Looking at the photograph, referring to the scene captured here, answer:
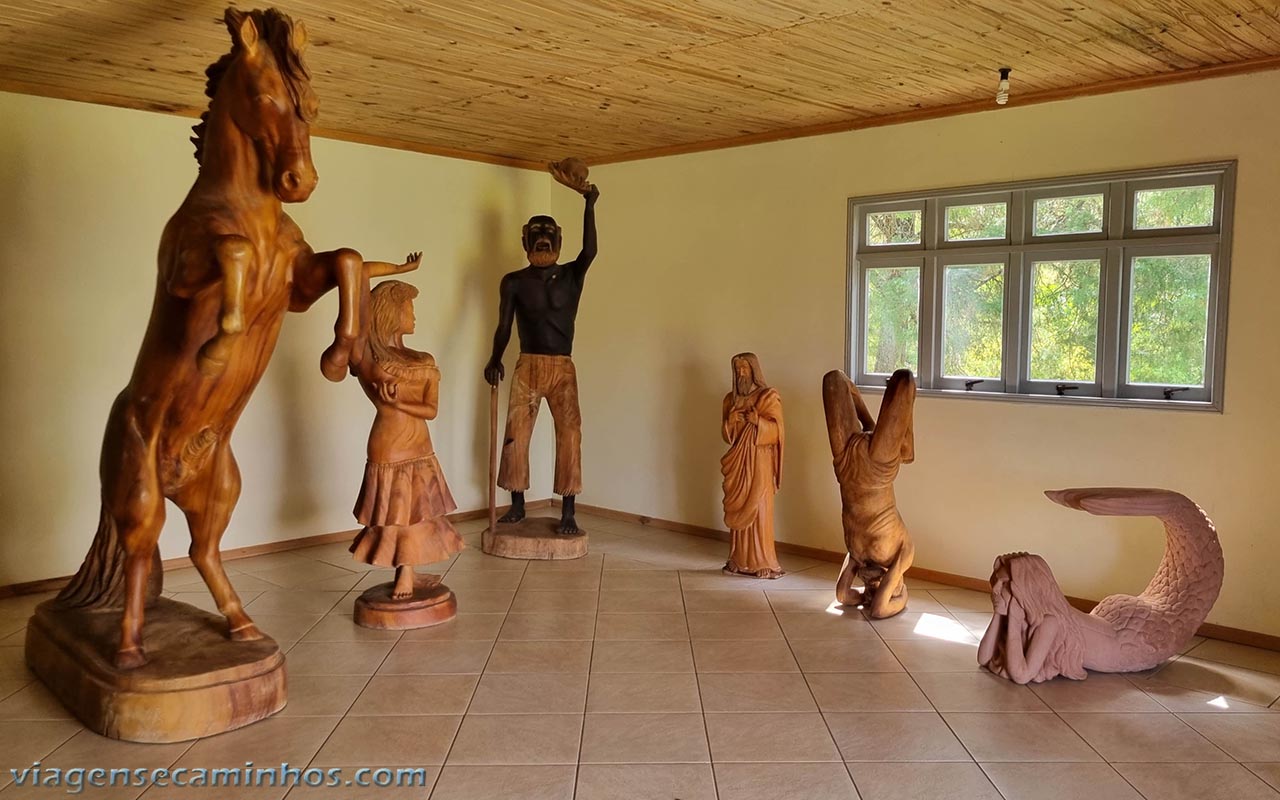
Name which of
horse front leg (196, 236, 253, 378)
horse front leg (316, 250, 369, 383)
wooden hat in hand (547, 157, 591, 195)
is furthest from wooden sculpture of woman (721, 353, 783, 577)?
horse front leg (196, 236, 253, 378)

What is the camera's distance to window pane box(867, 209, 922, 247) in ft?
17.7

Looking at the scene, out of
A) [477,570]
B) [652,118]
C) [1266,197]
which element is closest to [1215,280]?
[1266,197]

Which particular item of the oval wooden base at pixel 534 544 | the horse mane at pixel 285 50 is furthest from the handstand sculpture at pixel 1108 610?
the horse mane at pixel 285 50

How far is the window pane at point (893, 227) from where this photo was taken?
539 centimetres

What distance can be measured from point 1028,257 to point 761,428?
5.40 feet

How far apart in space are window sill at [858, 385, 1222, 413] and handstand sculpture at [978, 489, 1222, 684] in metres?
0.65

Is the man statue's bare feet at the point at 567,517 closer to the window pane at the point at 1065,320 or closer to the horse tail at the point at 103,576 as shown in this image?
the horse tail at the point at 103,576

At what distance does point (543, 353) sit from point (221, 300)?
3079 millimetres

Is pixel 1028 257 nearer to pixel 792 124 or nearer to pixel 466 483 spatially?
pixel 792 124

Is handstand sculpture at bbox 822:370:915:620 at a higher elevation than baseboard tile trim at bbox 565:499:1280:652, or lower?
higher

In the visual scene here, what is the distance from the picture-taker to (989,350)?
5.15 metres

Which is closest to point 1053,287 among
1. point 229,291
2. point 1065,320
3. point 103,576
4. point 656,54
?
point 1065,320

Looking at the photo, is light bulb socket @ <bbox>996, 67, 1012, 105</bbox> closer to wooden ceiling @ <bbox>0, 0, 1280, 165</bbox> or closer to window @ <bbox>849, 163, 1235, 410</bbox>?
wooden ceiling @ <bbox>0, 0, 1280, 165</bbox>

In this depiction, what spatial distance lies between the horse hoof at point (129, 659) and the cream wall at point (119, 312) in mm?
2140
